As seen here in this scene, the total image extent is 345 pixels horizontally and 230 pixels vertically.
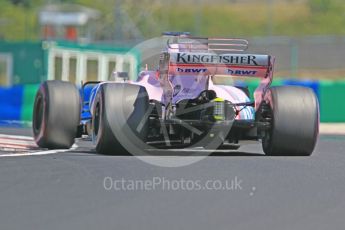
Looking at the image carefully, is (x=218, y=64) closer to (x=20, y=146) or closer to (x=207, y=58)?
(x=207, y=58)

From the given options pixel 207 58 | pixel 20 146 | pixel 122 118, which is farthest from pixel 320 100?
pixel 122 118

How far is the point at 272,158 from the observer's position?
10188mm

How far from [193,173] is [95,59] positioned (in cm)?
2196

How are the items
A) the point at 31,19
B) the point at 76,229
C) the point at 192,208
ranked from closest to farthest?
the point at 76,229 < the point at 192,208 < the point at 31,19

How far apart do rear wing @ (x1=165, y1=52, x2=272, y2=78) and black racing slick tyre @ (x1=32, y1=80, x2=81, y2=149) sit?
4.77ft

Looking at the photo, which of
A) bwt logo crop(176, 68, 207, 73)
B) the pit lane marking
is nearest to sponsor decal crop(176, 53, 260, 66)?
bwt logo crop(176, 68, 207, 73)

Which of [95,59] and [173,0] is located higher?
[173,0]

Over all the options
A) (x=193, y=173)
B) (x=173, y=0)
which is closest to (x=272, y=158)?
(x=193, y=173)

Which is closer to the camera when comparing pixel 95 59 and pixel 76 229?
pixel 76 229

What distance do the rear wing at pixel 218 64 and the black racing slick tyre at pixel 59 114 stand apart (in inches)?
57.3

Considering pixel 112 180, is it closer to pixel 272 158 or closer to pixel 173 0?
pixel 272 158

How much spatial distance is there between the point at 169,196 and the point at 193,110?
3.46 m

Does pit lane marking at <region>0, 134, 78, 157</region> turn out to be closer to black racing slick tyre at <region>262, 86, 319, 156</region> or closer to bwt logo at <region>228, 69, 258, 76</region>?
bwt logo at <region>228, 69, 258, 76</region>

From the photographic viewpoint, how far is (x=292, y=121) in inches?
399
